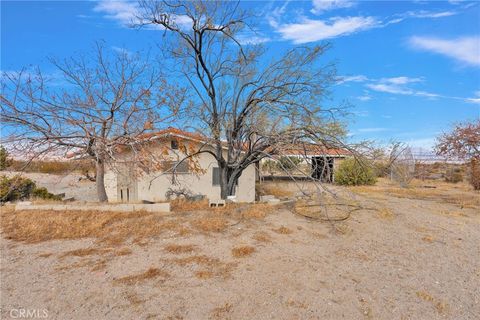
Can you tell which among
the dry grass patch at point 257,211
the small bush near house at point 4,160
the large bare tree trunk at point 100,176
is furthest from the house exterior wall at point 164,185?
the dry grass patch at point 257,211

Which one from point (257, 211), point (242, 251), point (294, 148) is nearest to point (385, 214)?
point (294, 148)

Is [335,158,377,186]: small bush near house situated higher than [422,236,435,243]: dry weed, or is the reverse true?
[335,158,377,186]: small bush near house

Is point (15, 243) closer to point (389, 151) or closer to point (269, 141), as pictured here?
point (269, 141)

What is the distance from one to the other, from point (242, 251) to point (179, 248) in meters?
1.17

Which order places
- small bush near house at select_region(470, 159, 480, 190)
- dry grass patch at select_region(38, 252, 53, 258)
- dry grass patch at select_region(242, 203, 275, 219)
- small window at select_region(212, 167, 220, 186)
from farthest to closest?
small bush near house at select_region(470, 159, 480, 190), small window at select_region(212, 167, 220, 186), dry grass patch at select_region(242, 203, 275, 219), dry grass patch at select_region(38, 252, 53, 258)

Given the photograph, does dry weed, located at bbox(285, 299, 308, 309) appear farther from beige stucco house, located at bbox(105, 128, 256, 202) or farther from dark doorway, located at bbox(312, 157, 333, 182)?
beige stucco house, located at bbox(105, 128, 256, 202)

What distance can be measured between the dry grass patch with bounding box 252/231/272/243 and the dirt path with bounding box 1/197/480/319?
0.02 metres

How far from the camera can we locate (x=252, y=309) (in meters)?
3.53

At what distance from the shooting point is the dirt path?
3.53 m

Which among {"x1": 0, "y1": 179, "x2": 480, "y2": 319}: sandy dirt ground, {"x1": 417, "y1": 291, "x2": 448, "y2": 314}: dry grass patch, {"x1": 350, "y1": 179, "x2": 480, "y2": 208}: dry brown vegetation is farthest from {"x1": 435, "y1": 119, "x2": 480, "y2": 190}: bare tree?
{"x1": 417, "y1": 291, "x2": 448, "y2": 314}: dry grass patch

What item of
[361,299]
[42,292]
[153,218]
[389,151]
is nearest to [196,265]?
[42,292]

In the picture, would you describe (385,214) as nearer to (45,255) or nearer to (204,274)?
(204,274)

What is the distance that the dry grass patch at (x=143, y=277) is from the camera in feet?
13.9

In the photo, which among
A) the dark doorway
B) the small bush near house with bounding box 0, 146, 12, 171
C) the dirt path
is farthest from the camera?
the small bush near house with bounding box 0, 146, 12, 171
